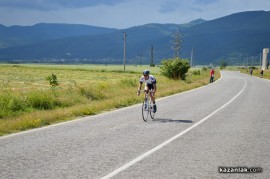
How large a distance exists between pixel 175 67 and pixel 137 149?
3481 centimetres

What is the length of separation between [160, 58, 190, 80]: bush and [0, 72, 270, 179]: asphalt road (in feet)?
96.2

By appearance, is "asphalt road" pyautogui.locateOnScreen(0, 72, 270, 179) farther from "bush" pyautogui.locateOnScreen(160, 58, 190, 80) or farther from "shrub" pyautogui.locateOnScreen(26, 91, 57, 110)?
"bush" pyautogui.locateOnScreen(160, 58, 190, 80)

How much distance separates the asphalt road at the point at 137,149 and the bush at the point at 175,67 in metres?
29.3

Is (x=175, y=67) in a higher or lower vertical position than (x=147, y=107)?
higher

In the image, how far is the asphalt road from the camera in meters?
6.46

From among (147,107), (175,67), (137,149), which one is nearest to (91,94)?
(147,107)

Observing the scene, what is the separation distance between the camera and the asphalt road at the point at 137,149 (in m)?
6.46

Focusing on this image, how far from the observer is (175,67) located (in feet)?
139

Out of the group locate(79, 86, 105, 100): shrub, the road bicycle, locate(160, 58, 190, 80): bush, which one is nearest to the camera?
the road bicycle

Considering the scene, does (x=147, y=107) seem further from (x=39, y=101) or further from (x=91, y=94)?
(x=91, y=94)

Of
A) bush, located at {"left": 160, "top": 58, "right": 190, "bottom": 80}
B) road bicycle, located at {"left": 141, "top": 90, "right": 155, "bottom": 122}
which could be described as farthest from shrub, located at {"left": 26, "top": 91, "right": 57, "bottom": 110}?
bush, located at {"left": 160, "top": 58, "right": 190, "bottom": 80}

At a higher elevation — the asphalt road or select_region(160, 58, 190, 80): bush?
select_region(160, 58, 190, 80): bush

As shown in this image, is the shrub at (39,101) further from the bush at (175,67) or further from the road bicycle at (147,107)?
the bush at (175,67)

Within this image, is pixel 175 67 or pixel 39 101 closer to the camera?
pixel 39 101
